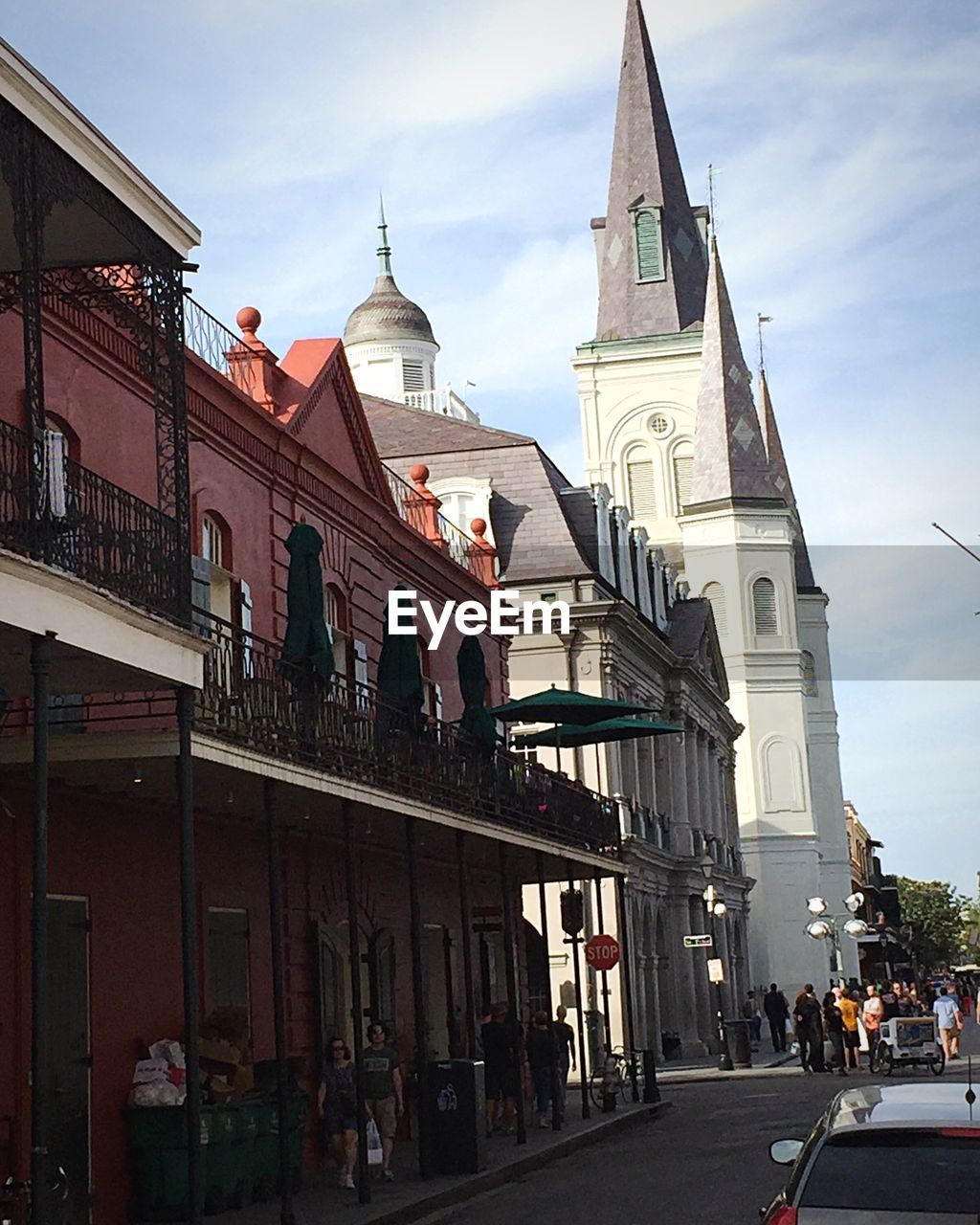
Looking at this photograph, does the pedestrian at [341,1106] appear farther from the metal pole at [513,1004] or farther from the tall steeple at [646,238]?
the tall steeple at [646,238]

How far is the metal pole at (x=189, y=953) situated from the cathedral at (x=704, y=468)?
3830cm

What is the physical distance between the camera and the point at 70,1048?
15.7 meters

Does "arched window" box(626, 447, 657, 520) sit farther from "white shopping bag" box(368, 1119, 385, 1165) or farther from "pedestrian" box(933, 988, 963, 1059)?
"white shopping bag" box(368, 1119, 385, 1165)

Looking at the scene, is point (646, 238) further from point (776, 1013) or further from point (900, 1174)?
point (900, 1174)

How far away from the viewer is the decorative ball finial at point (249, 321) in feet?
72.7

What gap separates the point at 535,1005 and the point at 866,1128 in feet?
103

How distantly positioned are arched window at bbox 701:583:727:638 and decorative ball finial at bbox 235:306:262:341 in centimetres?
4493

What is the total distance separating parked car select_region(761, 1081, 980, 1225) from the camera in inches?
289

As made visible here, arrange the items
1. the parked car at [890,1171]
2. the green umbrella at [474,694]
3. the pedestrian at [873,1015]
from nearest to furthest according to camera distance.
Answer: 1. the parked car at [890,1171]
2. the green umbrella at [474,694]
3. the pedestrian at [873,1015]

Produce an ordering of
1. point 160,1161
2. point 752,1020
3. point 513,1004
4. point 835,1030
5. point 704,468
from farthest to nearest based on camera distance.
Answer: point 704,468
point 752,1020
point 835,1030
point 513,1004
point 160,1161

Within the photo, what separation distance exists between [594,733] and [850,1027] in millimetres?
7827

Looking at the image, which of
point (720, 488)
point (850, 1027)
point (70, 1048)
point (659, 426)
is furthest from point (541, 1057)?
point (659, 426)

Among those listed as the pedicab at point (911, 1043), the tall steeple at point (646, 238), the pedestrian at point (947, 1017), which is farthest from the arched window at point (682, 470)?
the pedicab at point (911, 1043)

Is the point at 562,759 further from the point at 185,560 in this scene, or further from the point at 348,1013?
the point at 185,560
